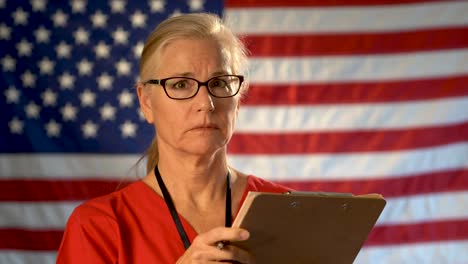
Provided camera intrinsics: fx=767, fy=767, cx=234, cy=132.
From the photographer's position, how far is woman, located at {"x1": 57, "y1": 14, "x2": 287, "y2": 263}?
1505 millimetres

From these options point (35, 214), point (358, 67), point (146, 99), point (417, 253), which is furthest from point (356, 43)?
point (146, 99)

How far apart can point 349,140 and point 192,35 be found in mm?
1458

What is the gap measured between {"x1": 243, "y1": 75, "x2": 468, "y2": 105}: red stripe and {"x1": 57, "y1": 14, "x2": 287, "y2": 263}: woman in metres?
1.22

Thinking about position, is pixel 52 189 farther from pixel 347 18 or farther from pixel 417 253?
pixel 417 253

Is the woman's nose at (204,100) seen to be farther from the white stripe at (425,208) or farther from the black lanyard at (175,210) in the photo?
the white stripe at (425,208)

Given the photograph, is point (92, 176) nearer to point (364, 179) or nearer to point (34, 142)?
point (34, 142)

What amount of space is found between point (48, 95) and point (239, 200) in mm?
1323

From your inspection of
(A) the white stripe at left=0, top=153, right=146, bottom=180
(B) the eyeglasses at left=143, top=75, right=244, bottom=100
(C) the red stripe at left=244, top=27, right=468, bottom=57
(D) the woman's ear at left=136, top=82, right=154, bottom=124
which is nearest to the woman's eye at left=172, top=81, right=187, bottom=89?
(B) the eyeglasses at left=143, top=75, right=244, bottom=100

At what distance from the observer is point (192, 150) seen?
1521mm

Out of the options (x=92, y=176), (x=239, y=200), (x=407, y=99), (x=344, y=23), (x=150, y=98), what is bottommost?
(x=92, y=176)

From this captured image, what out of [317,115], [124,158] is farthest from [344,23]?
[124,158]

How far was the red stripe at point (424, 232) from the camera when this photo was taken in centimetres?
291

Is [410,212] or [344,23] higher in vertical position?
[344,23]

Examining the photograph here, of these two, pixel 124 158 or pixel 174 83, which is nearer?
pixel 174 83
